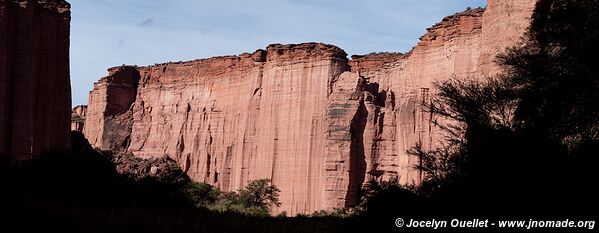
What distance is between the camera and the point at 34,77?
4694cm

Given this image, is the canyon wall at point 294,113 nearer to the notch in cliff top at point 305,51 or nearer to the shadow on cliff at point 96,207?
the notch in cliff top at point 305,51

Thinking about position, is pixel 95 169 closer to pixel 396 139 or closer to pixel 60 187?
pixel 60 187

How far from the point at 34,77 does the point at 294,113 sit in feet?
78.2

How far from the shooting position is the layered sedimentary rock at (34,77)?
45.4 metres

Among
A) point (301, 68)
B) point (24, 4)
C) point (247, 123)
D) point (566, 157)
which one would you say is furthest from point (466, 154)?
point (247, 123)

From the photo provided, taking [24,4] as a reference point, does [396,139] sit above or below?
below

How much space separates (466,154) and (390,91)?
3645 centimetres

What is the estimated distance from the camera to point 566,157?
72.1ft

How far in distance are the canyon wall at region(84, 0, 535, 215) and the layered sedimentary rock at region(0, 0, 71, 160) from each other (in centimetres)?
1864

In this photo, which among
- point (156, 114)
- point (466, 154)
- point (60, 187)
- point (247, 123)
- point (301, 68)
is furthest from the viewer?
point (156, 114)

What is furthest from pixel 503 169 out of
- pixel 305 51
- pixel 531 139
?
pixel 305 51

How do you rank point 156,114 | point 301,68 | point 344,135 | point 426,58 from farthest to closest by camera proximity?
point 156,114
point 301,68
point 344,135
point 426,58

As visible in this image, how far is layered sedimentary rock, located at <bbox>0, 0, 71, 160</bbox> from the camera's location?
45.4 meters

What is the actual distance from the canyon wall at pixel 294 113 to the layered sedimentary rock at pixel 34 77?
61.2ft
